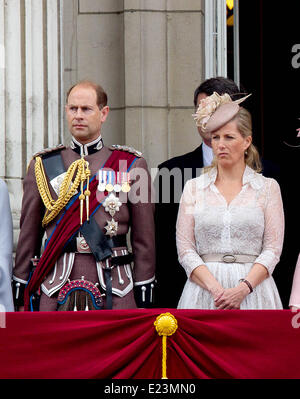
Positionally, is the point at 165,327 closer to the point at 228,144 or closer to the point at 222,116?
the point at 228,144

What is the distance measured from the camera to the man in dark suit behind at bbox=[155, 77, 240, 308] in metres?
6.59

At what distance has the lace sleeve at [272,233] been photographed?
5938mm

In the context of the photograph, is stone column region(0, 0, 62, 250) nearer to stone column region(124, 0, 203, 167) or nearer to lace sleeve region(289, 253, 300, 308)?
stone column region(124, 0, 203, 167)

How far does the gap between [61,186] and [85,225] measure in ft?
Result: 0.86

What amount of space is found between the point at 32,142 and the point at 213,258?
197 centimetres

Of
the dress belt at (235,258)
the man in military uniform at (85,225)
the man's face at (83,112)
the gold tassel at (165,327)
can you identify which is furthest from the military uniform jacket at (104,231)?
the gold tassel at (165,327)

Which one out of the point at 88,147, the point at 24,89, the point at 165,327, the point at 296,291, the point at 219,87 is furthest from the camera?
the point at 24,89

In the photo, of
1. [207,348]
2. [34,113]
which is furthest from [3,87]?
[207,348]

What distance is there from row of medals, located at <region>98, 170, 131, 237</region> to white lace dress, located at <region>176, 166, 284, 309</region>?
13.7 inches

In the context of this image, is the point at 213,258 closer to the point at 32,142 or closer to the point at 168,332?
the point at 168,332

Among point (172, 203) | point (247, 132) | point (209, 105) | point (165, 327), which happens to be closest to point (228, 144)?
point (247, 132)

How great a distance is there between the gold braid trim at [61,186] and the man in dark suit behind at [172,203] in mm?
602

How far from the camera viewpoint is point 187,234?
607 cm

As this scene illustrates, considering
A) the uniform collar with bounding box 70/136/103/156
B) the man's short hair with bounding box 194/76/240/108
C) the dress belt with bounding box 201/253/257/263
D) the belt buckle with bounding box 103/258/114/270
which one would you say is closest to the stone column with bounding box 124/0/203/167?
the man's short hair with bounding box 194/76/240/108
